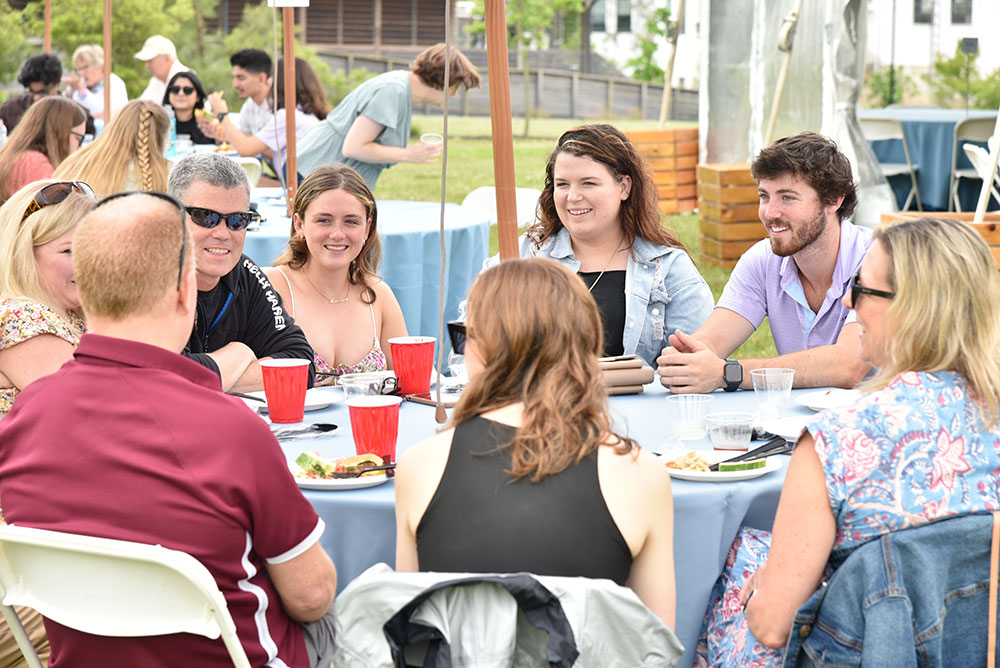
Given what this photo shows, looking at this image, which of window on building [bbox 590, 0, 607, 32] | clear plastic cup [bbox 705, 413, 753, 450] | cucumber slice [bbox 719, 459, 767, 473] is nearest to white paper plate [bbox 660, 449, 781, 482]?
cucumber slice [bbox 719, 459, 767, 473]

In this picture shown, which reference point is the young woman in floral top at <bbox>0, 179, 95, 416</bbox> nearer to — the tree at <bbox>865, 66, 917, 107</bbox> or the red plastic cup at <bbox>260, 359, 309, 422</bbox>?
the red plastic cup at <bbox>260, 359, 309, 422</bbox>

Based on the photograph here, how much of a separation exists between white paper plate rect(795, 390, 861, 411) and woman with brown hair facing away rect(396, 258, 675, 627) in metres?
1.08

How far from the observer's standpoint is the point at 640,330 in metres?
3.94

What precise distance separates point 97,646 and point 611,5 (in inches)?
1390

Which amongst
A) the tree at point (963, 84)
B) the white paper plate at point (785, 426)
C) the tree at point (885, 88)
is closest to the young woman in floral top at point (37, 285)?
the white paper plate at point (785, 426)

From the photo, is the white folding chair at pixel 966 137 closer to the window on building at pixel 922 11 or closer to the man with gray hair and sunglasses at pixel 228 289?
the man with gray hair and sunglasses at pixel 228 289

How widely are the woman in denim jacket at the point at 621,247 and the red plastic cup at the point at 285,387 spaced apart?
122 centimetres

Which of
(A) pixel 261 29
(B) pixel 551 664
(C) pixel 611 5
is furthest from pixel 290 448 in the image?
(C) pixel 611 5

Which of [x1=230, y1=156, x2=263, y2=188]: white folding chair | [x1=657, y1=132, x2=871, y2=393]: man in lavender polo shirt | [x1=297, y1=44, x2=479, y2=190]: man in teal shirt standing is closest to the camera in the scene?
[x1=657, y1=132, x2=871, y2=393]: man in lavender polo shirt

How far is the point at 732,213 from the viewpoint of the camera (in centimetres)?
943

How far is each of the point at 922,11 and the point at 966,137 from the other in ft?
71.6

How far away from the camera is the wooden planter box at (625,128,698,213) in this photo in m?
11.8

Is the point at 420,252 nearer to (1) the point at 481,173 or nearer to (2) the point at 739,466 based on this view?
(2) the point at 739,466

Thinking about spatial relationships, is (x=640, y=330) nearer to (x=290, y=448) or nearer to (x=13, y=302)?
(x=290, y=448)
